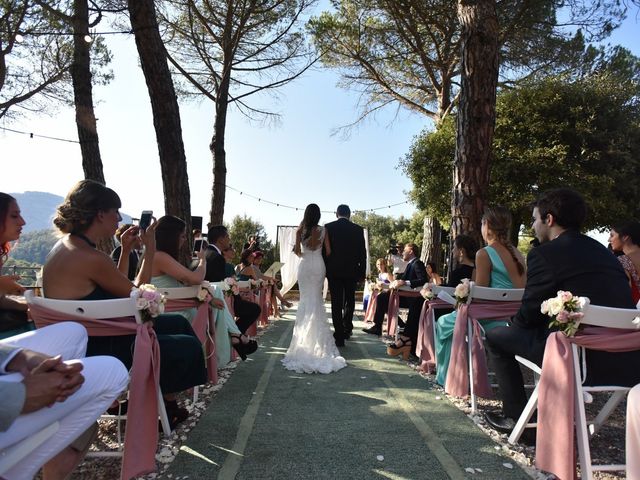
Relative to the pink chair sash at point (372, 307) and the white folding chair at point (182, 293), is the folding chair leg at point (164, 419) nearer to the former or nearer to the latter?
the white folding chair at point (182, 293)

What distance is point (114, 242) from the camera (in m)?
6.67

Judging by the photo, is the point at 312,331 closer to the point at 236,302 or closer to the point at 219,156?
the point at 236,302

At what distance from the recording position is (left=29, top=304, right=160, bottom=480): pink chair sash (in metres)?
1.91

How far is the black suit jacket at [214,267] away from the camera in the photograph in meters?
4.67

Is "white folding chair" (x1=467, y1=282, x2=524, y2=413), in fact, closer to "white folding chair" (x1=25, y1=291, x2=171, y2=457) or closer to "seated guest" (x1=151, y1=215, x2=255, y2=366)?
"seated guest" (x1=151, y1=215, x2=255, y2=366)

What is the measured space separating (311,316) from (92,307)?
2895mm

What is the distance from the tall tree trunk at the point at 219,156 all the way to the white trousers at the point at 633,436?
840cm

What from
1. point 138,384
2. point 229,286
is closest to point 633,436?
point 138,384

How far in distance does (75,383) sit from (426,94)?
40.7 feet

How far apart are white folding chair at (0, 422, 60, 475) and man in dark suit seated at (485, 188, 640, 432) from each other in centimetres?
209

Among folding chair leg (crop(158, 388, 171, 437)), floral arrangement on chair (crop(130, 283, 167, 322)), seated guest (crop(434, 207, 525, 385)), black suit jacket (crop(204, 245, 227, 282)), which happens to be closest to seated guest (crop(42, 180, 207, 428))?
folding chair leg (crop(158, 388, 171, 437))

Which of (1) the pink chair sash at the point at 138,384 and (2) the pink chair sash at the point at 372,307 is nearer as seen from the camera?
(1) the pink chair sash at the point at 138,384

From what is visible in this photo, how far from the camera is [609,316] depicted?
1883 mm

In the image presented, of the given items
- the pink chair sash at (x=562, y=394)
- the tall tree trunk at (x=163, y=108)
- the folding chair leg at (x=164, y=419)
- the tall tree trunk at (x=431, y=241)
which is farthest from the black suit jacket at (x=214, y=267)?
the tall tree trunk at (x=431, y=241)
